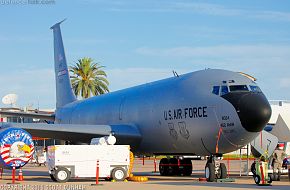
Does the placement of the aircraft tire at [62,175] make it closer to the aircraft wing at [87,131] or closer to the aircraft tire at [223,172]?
the aircraft wing at [87,131]

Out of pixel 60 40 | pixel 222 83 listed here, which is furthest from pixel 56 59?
pixel 222 83

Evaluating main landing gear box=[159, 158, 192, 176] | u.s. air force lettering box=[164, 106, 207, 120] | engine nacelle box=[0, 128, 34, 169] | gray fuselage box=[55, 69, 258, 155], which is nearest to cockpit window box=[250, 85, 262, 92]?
gray fuselage box=[55, 69, 258, 155]

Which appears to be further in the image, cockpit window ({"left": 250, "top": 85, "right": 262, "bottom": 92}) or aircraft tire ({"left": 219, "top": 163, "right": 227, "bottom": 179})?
cockpit window ({"left": 250, "top": 85, "right": 262, "bottom": 92})

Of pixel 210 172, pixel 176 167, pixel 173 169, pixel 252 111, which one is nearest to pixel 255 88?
pixel 252 111

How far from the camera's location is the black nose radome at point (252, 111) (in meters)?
24.8

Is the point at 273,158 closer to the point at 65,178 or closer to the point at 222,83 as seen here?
the point at 222,83

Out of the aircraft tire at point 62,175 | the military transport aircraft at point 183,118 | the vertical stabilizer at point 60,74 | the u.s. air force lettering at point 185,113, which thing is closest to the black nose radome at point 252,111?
the military transport aircraft at point 183,118

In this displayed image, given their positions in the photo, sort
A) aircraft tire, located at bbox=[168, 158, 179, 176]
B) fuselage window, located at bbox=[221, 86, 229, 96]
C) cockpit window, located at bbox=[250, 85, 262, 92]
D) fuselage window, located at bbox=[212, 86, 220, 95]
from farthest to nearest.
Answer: aircraft tire, located at bbox=[168, 158, 179, 176], fuselage window, located at bbox=[212, 86, 220, 95], cockpit window, located at bbox=[250, 85, 262, 92], fuselage window, located at bbox=[221, 86, 229, 96]

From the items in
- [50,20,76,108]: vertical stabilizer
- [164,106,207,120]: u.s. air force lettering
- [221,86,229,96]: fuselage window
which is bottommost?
[164,106,207,120]: u.s. air force lettering

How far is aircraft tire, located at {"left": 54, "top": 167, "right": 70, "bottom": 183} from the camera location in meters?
26.2

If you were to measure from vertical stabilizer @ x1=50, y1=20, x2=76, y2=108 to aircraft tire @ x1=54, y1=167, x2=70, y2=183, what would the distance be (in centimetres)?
1984

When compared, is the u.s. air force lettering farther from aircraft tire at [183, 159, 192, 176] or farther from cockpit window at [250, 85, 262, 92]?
aircraft tire at [183, 159, 192, 176]

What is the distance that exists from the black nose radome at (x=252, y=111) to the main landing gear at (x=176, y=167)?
8.80m

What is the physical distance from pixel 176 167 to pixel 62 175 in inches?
359
